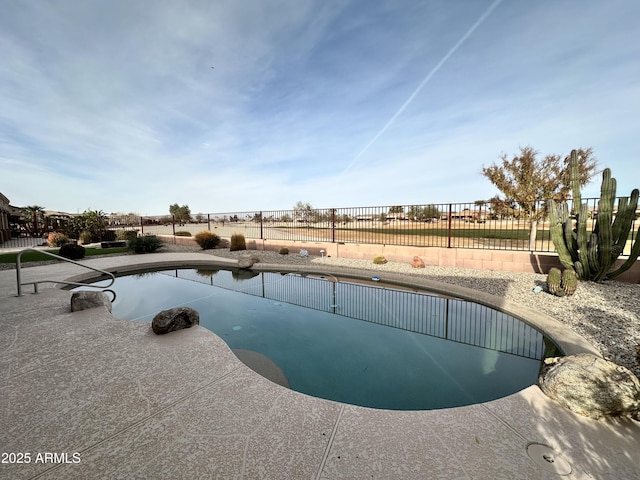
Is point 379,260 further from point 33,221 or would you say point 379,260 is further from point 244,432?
point 33,221

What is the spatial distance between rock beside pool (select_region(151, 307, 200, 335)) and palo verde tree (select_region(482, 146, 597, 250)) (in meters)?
17.6

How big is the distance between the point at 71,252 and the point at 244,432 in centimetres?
1364

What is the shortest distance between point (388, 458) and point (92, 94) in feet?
59.4

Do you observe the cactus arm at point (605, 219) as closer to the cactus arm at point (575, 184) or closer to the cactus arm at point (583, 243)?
the cactus arm at point (583, 243)

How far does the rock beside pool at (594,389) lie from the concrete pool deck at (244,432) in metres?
0.09

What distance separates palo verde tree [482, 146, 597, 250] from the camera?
48.4 ft

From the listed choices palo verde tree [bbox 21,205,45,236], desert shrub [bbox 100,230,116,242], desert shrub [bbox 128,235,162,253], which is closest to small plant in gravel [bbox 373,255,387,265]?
desert shrub [bbox 128,235,162,253]

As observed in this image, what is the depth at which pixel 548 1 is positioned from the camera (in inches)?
268

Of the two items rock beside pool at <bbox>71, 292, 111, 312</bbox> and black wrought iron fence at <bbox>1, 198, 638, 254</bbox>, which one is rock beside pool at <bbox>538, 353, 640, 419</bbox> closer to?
rock beside pool at <bbox>71, 292, 111, 312</bbox>

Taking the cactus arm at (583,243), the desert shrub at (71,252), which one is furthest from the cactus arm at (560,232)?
the desert shrub at (71,252)

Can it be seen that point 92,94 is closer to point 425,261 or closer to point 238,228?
point 238,228

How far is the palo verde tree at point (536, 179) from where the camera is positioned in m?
14.8

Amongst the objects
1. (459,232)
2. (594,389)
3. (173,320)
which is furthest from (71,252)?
(459,232)

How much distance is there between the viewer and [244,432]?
1.94 meters
